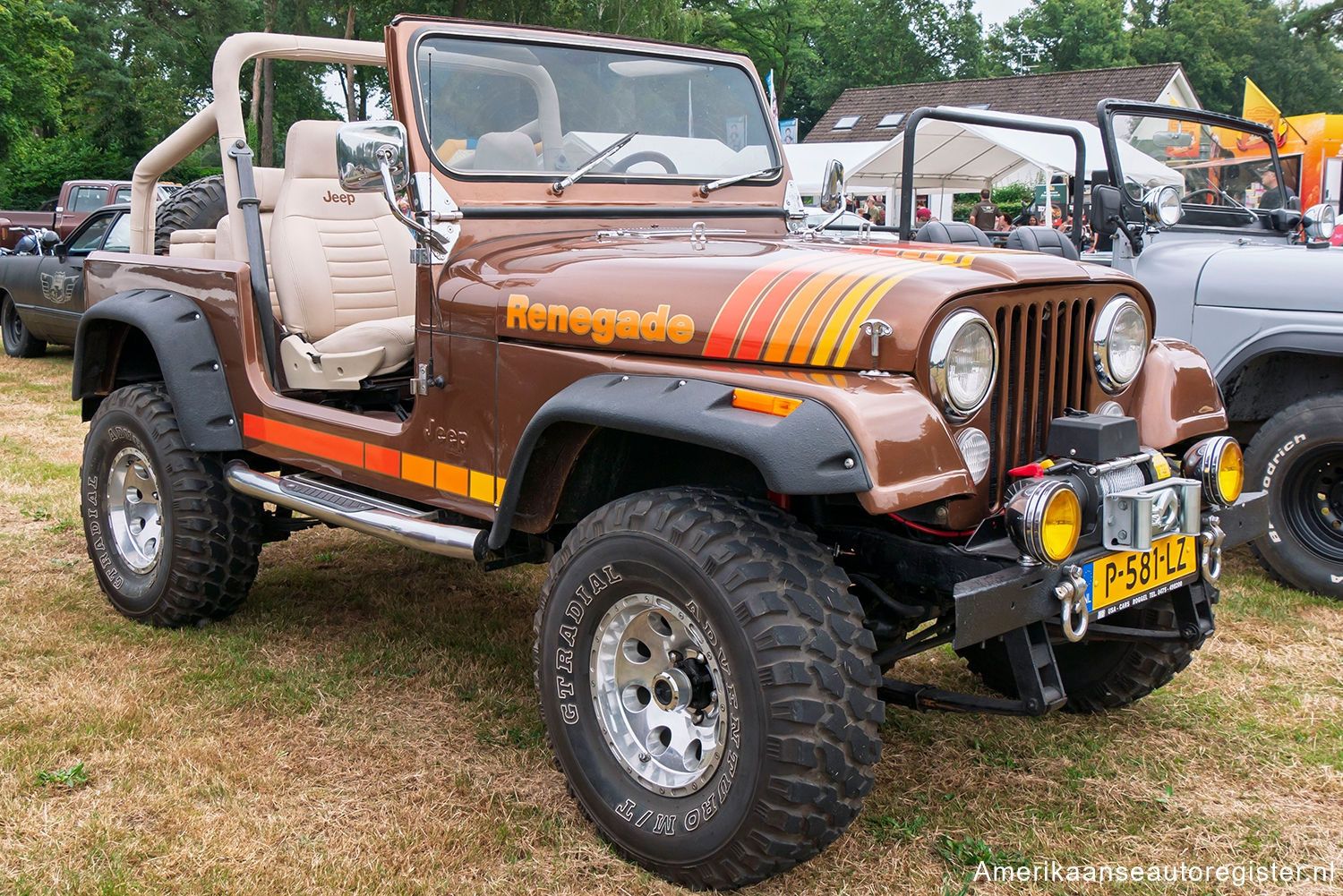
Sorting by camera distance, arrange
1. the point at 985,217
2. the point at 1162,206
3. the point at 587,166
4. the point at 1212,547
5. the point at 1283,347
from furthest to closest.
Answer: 1. the point at 985,217
2. the point at 1162,206
3. the point at 1283,347
4. the point at 587,166
5. the point at 1212,547

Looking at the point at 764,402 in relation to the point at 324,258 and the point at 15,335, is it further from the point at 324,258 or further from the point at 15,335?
the point at 15,335

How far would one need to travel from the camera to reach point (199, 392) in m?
3.92

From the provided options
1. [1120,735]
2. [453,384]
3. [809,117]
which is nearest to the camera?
[453,384]

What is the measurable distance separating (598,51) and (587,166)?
443mm

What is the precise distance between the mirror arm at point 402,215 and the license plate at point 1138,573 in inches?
78.7

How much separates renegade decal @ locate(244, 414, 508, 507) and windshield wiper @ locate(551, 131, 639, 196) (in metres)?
0.96

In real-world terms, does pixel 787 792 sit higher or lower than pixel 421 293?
lower

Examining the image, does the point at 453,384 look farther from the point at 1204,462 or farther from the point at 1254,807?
the point at 1254,807

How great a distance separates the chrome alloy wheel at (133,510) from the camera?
4285 millimetres

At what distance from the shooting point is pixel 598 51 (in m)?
3.68

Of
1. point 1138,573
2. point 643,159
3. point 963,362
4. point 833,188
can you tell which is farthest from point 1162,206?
point 963,362

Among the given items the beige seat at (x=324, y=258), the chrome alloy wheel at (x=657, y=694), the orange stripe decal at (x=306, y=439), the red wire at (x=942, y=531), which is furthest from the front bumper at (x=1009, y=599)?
the beige seat at (x=324, y=258)

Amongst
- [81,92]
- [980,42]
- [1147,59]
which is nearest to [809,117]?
[980,42]

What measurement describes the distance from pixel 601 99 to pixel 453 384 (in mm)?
1160
